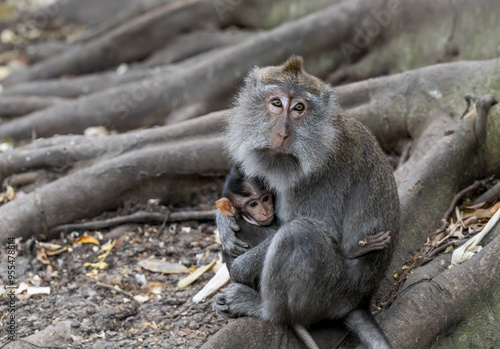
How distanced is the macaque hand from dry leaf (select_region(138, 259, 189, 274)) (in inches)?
45.1

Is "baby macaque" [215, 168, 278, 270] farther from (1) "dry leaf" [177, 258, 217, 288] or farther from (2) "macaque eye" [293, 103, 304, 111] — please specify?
(1) "dry leaf" [177, 258, 217, 288]

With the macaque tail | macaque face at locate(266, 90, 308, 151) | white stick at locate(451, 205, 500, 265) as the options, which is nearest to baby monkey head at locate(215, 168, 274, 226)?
macaque face at locate(266, 90, 308, 151)

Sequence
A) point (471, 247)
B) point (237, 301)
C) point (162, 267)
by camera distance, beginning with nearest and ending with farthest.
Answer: point (237, 301) < point (471, 247) < point (162, 267)

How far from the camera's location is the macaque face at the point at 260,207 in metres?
4.80

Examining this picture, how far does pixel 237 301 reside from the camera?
464cm

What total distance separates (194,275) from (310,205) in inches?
64.7

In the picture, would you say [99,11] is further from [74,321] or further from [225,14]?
[74,321]

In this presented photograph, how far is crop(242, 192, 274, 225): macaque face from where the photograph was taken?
4.80 meters

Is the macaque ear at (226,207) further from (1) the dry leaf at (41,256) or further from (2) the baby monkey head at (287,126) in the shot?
(1) the dry leaf at (41,256)

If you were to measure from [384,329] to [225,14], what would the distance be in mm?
7037

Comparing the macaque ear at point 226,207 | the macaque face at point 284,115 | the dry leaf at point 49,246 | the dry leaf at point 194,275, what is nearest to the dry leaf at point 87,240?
the dry leaf at point 49,246

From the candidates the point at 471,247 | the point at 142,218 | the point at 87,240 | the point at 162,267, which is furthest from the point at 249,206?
the point at 87,240

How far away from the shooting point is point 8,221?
20.7 ft

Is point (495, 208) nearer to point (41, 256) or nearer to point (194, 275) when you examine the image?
point (194, 275)
